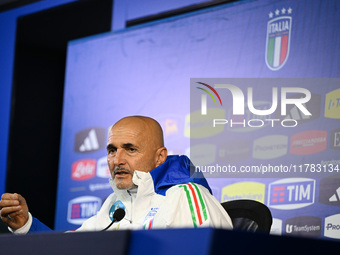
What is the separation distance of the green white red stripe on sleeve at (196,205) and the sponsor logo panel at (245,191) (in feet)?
4.45

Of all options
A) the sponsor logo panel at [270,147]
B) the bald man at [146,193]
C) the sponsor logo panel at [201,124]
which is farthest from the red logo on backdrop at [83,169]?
the bald man at [146,193]

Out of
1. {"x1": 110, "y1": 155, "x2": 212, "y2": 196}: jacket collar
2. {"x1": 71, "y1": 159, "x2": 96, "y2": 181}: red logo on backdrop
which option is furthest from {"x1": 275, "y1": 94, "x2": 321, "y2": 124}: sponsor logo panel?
{"x1": 71, "y1": 159, "x2": 96, "y2": 181}: red logo on backdrop

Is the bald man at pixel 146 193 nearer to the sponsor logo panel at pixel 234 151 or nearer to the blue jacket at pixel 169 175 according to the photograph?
the blue jacket at pixel 169 175

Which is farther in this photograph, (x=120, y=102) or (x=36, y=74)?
(x=36, y=74)

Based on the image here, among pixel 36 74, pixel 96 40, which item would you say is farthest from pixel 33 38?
pixel 96 40

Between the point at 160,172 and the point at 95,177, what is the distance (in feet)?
6.12

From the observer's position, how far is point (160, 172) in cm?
241

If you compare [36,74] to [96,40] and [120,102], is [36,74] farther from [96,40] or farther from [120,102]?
[120,102]

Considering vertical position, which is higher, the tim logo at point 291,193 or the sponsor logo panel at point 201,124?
the sponsor logo panel at point 201,124

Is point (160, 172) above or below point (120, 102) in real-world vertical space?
below

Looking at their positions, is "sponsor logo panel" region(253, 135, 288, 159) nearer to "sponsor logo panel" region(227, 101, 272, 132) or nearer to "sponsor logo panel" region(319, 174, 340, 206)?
"sponsor logo panel" region(227, 101, 272, 132)

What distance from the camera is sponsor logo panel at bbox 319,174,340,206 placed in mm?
3119

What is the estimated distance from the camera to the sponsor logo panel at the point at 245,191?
337 centimetres

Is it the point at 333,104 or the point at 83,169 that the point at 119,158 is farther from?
the point at 83,169
